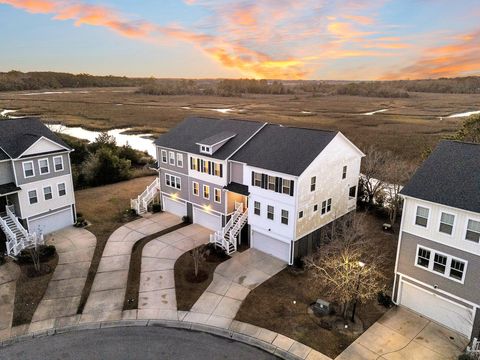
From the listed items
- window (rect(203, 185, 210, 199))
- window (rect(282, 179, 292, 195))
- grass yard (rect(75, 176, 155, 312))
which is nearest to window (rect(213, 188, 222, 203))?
window (rect(203, 185, 210, 199))

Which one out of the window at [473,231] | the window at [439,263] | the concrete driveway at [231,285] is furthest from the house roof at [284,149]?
the window at [473,231]

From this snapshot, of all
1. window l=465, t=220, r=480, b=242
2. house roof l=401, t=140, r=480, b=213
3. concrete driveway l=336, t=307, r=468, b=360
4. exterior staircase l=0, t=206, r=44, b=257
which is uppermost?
house roof l=401, t=140, r=480, b=213

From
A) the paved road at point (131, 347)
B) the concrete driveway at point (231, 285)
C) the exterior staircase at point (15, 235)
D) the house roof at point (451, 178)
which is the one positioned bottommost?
the paved road at point (131, 347)

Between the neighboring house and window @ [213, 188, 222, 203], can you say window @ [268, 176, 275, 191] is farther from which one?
the neighboring house

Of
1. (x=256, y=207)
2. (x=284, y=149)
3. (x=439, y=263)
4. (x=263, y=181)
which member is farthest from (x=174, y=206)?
(x=439, y=263)

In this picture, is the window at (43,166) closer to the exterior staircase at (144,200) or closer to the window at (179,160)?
the exterior staircase at (144,200)

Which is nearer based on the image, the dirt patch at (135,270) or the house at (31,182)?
the dirt patch at (135,270)

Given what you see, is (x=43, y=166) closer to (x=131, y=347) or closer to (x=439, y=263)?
(x=131, y=347)
